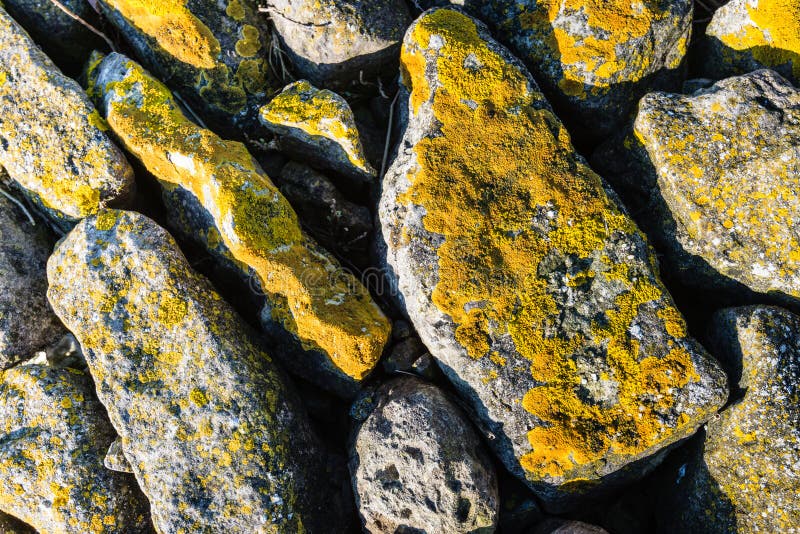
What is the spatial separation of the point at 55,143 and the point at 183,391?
2452mm

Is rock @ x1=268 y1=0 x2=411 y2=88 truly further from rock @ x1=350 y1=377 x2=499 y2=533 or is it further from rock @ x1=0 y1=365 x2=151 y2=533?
rock @ x1=0 y1=365 x2=151 y2=533

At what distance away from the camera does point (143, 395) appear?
4.04 metres

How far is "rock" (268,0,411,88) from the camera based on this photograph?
15.6 ft

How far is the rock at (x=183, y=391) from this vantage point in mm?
3902

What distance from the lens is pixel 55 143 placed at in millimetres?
4535

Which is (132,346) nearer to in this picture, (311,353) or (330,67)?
(311,353)

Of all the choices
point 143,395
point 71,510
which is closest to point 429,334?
point 143,395

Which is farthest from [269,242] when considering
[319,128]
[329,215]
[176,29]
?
[176,29]

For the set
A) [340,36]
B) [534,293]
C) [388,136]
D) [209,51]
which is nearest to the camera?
[534,293]

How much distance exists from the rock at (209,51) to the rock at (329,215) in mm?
780

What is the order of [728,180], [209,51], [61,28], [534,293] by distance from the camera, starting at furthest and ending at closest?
[61,28] < [209,51] < [728,180] < [534,293]

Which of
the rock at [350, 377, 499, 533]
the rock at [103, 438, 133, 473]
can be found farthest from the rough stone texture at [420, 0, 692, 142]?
the rock at [103, 438, 133, 473]

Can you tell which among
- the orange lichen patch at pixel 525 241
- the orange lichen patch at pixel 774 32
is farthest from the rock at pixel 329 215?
the orange lichen patch at pixel 774 32

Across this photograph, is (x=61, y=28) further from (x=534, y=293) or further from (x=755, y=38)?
(x=755, y=38)
